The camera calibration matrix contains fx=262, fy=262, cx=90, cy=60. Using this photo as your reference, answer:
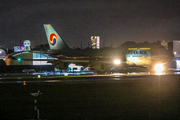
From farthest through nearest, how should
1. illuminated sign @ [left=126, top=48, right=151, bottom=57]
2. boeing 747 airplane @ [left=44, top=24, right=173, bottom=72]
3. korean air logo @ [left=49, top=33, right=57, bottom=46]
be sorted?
1. korean air logo @ [left=49, top=33, right=57, bottom=46]
2. illuminated sign @ [left=126, top=48, right=151, bottom=57]
3. boeing 747 airplane @ [left=44, top=24, right=173, bottom=72]

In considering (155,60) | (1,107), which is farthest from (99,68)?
(1,107)

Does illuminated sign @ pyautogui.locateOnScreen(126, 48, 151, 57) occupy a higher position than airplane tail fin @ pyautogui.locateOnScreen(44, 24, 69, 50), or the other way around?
A: airplane tail fin @ pyautogui.locateOnScreen(44, 24, 69, 50)

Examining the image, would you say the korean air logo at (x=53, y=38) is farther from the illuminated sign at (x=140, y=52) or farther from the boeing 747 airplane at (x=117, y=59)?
the illuminated sign at (x=140, y=52)

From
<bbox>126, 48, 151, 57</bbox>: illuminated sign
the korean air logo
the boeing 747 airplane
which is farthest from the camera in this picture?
the korean air logo

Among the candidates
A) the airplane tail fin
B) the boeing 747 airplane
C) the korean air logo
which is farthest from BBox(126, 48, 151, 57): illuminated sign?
the korean air logo

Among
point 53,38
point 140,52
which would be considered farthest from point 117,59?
point 53,38

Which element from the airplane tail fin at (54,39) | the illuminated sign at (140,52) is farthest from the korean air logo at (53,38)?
the illuminated sign at (140,52)

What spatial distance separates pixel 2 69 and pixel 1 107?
61054 mm

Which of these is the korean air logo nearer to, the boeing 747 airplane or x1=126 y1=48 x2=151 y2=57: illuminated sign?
the boeing 747 airplane

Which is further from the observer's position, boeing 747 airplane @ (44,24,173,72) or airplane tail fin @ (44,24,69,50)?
airplane tail fin @ (44,24,69,50)

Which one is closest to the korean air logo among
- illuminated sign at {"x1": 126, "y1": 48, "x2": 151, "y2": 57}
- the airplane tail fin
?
the airplane tail fin

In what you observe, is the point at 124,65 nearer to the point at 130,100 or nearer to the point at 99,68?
the point at 99,68

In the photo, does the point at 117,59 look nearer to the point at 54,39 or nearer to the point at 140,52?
the point at 140,52

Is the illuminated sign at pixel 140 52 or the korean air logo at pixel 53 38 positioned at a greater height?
the korean air logo at pixel 53 38
